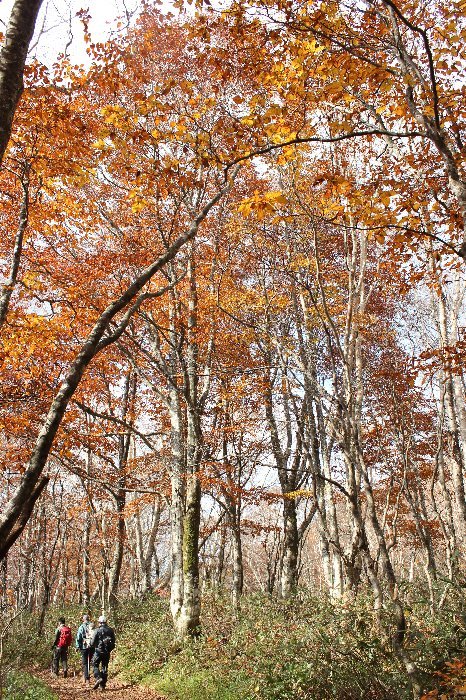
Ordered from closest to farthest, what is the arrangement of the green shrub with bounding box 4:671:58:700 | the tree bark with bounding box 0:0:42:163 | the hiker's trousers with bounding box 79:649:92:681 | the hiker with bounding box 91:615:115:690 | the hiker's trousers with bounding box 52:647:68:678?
1. the tree bark with bounding box 0:0:42:163
2. the green shrub with bounding box 4:671:58:700
3. the hiker with bounding box 91:615:115:690
4. the hiker's trousers with bounding box 79:649:92:681
5. the hiker's trousers with bounding box 52:647:68:678

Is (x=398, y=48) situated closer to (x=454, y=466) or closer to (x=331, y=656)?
(x=331, y=656)

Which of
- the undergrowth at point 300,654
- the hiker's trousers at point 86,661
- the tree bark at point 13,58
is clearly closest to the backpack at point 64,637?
the hiker's trousers at point 86,661

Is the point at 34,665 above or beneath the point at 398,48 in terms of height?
beneath

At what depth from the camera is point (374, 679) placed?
5492 millimetres

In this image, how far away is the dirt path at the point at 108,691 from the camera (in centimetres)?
908

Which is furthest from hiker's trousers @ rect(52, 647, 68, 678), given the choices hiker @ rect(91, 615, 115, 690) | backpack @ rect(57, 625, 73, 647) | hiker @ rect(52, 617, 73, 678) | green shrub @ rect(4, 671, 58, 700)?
green shrub @ rect(4, 671, 58, 700)

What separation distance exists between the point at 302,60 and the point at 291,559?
1272cm

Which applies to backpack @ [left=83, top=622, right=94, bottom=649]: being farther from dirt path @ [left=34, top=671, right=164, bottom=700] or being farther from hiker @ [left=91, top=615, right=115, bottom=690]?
hiker @ [left=91, top=615, right=115, bottom=690]

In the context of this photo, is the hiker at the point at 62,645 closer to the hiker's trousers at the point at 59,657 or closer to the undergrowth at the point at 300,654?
the hiker's trousers at the point at 59,657

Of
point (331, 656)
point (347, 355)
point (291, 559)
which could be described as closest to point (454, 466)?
point (291, 559)

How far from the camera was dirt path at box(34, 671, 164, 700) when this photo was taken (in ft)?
29.8

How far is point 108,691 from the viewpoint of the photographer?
9.94 m

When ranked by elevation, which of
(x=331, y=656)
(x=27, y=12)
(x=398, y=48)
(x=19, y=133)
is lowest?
(x=331, y=656)

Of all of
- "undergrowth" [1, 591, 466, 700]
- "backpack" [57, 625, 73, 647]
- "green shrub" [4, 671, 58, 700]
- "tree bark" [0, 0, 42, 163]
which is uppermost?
"tree bark" [0, 0, 42, 163]
